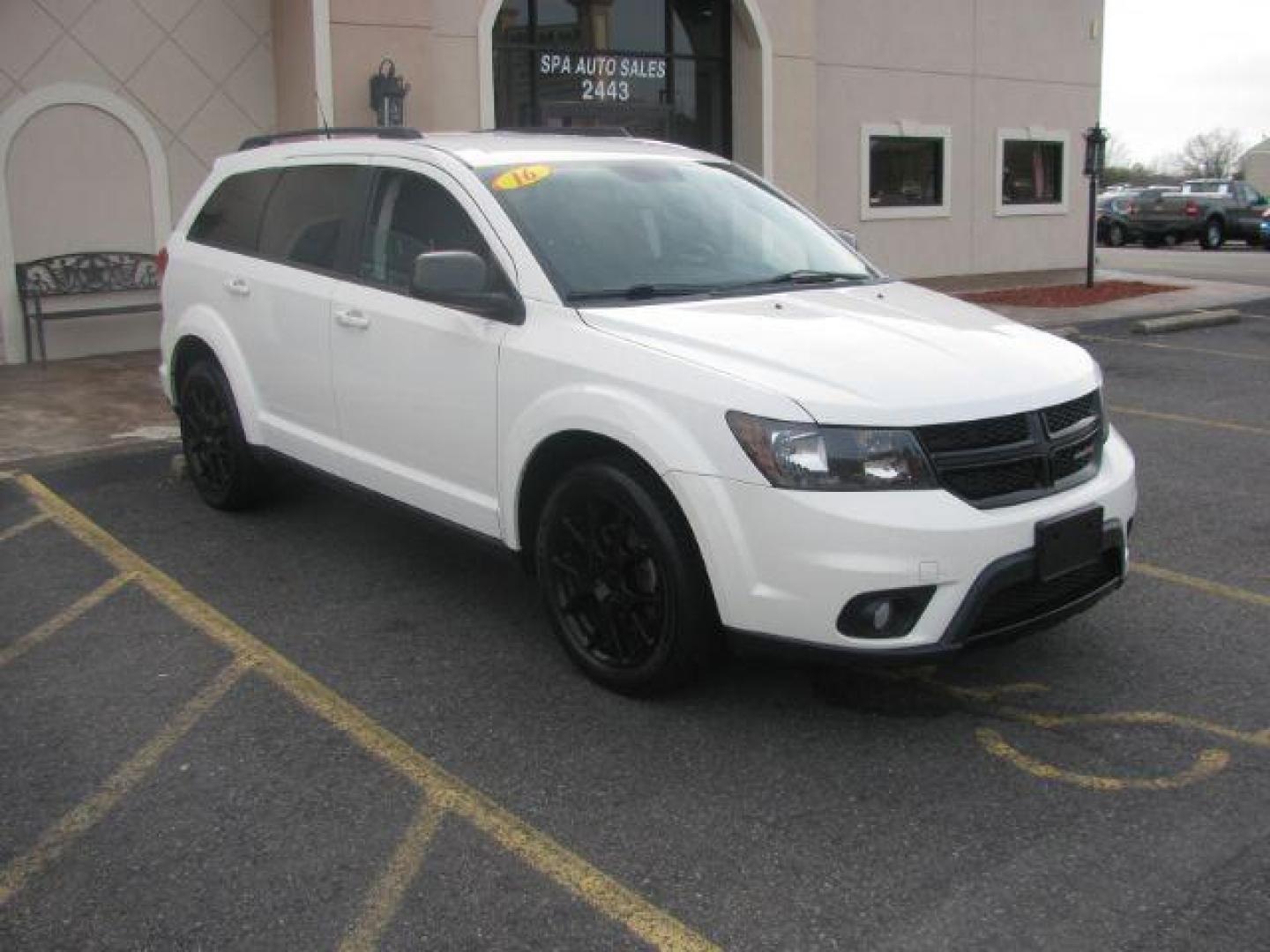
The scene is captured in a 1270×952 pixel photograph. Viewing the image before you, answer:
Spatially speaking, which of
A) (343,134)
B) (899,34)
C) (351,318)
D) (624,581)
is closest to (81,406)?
(343,134)

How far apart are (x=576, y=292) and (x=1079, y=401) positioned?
1.71 metres

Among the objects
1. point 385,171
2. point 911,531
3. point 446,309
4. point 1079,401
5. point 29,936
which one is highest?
point 385,171

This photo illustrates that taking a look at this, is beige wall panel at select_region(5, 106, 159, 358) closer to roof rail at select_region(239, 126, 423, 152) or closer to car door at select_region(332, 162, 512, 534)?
roof rail at select_region(239, 126, 423, 152)

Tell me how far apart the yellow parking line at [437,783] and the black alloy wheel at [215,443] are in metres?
0.68

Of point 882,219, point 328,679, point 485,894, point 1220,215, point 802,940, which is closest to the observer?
point 802,940

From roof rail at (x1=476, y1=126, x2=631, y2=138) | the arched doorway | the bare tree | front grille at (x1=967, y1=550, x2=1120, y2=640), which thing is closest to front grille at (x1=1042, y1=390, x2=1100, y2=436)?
front grille at (x1=967, y1=550, x2=1120, y2=640)

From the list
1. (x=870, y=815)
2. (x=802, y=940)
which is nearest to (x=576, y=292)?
(x=870, y=815)

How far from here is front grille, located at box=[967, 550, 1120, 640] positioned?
380cm

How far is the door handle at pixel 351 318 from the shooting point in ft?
17.0

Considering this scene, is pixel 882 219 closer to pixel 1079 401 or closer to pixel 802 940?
pixel 1079 401

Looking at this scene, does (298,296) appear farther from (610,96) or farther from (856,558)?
(610,96)

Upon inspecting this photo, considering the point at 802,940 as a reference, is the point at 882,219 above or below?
above

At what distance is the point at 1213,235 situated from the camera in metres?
32.8

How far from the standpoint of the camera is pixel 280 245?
5922 millimetres
